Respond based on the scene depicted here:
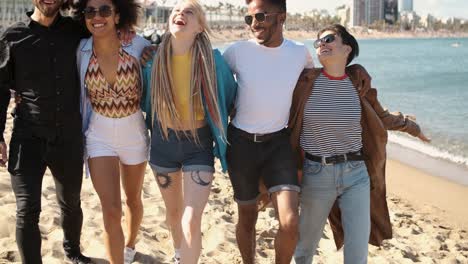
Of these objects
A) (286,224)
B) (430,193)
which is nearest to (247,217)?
(286,224)

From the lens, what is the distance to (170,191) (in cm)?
395

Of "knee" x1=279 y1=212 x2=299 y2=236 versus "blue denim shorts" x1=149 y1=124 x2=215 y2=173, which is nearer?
"knee" x1=279 y1=212 x2=299 y2=236

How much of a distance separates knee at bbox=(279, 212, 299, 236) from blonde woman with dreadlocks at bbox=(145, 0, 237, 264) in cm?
57

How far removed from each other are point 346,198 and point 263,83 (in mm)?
992

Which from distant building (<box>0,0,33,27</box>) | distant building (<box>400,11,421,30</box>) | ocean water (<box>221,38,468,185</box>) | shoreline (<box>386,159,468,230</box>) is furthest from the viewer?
distant building (<box>400,11,421,30</box>)

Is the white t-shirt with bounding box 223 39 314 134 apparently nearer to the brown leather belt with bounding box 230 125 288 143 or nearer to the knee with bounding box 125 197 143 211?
the brown leather belt with bounding box 230 125 288 143

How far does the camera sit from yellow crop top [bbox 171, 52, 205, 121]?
3742mm

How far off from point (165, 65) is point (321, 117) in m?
1.14

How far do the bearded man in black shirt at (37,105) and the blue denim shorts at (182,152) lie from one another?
568 millimetres

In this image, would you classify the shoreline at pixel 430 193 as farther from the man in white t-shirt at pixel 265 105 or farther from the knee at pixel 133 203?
the knee at pixel 133 203

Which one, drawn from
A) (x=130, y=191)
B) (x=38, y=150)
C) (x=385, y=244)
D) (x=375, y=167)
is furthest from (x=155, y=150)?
(x=385, y=244)

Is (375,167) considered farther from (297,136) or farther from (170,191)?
(170,191)

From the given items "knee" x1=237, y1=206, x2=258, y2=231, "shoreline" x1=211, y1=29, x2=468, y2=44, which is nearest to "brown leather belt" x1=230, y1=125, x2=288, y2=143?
"knee" x1=237, y1=206, x2=258, y2=231

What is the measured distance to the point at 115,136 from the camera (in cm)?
384
